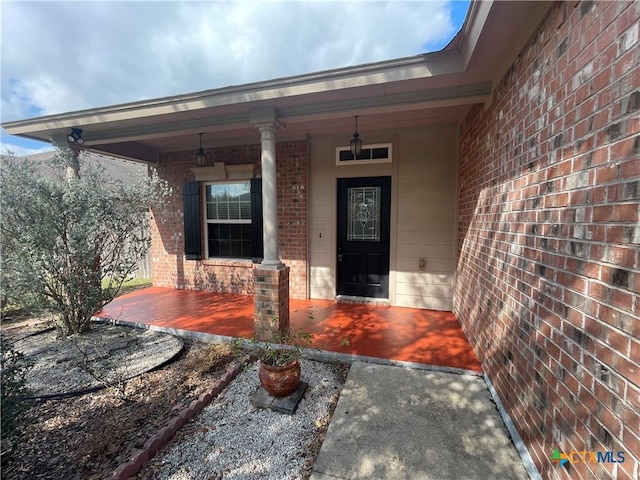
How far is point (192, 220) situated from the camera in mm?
5156

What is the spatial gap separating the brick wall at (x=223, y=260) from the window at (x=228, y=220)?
0.85 ft

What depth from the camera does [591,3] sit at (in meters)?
1.17

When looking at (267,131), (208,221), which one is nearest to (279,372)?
(267,131)

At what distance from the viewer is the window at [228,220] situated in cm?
498

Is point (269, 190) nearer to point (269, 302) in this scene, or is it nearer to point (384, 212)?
point (269, 302)

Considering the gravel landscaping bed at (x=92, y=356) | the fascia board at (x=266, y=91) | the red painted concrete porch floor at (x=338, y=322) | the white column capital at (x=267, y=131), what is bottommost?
the gravel landscaping bed at (x=92, y=356)

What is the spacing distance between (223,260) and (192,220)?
99cm

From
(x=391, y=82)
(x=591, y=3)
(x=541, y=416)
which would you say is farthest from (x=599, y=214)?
(x=391, y=82)

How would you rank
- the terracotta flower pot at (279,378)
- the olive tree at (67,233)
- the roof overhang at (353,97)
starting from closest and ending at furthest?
the roof overhang at (353,97)
the terracotta flower pot at (279,378)
the olive tree at (67,233)

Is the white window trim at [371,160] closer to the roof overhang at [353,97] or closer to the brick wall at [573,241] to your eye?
the roof overhang at [353,97]

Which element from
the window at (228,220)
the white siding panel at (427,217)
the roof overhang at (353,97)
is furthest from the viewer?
the window at (228,220)

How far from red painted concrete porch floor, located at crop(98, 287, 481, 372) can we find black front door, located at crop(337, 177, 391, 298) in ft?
1.22

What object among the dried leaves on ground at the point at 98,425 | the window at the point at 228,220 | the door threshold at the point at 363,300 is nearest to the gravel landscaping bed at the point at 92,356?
the dried leaves on ground at the point at 98,425

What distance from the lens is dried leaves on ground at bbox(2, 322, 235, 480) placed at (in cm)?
157
